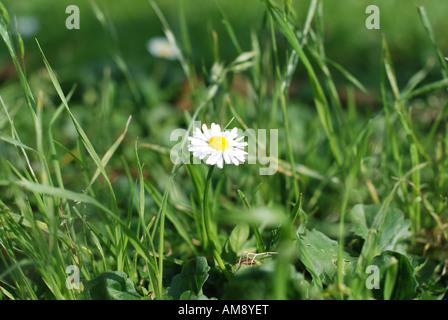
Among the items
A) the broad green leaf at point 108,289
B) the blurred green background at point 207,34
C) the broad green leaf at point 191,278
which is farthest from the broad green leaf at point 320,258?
the blurred green background at point 207,34

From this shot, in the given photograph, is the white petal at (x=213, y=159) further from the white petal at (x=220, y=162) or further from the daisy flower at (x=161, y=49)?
the daisy flower at (x=161, y=49)

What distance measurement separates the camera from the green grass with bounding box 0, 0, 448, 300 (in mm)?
655

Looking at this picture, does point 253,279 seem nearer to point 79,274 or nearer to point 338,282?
point 338,282

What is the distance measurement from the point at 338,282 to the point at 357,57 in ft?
4.81

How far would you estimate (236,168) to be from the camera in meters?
1.15

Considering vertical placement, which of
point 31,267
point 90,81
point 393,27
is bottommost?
point 31,267

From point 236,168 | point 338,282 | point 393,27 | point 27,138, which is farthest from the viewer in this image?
point 393,27

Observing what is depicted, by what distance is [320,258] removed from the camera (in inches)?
28.7

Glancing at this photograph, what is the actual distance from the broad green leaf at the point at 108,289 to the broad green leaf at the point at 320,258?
26cm

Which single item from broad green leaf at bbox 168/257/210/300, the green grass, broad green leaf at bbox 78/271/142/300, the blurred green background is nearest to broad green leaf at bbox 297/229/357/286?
the green grass
